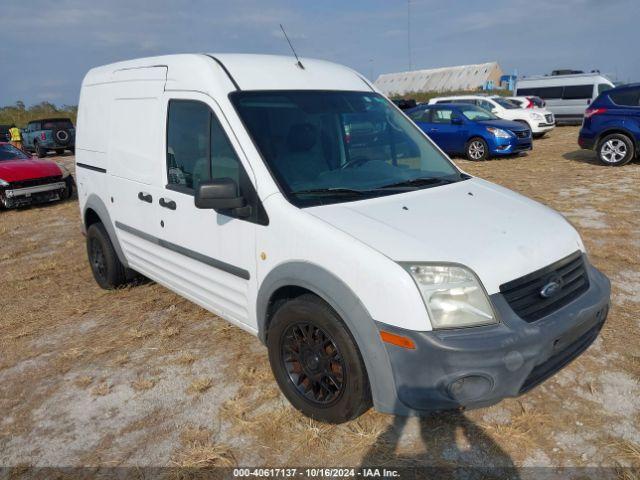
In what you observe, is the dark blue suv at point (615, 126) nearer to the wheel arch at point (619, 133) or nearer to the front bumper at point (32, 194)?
the wheel arch at point (619, 133)

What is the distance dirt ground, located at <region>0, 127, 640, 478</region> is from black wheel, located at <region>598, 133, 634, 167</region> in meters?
7.11

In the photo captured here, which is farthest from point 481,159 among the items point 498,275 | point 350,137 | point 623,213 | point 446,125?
point 498,275

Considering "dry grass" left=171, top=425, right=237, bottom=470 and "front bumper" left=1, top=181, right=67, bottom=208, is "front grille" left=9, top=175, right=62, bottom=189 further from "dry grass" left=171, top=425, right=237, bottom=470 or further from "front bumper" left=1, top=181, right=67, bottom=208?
"dry grass" left=171, top=425, right=237, bottom=470

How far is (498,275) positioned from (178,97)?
97.2 inches

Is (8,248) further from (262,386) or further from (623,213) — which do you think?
(623,213)

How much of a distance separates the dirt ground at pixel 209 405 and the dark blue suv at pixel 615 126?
708 cm

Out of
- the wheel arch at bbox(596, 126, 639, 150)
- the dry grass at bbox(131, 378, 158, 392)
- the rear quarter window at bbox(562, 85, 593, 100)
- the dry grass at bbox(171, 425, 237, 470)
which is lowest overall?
the dry grass at bbox(171, 425, 237, 470)

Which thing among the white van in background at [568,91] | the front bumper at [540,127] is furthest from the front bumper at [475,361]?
the white van in background at [568,91]

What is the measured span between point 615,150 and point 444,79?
163ft

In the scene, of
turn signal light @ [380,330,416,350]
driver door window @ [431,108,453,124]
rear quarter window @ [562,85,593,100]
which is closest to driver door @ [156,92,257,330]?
turn signal light @ [380,330,416,350]

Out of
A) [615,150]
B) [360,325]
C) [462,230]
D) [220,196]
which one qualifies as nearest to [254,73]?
[220,196]

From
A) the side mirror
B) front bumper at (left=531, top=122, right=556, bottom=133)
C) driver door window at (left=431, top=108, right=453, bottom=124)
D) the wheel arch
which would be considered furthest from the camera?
front bumper at (left=531, top=122, right=556, bottom=133)

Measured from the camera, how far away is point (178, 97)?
3383 mm

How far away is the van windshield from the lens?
285cm
